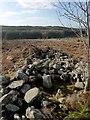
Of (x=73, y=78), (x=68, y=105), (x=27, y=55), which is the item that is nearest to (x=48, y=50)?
(x=27, y=55)

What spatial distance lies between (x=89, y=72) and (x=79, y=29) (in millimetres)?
1437

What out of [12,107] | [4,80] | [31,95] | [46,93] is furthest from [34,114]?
[4,80]

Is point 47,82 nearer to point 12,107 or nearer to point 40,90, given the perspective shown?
point 40,90

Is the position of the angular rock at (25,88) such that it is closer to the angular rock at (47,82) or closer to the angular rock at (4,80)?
the angular rock at (47,82)

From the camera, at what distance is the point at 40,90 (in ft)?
30.7

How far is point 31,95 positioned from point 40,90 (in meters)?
0.64

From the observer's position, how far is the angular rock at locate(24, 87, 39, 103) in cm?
867

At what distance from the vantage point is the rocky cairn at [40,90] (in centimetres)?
810

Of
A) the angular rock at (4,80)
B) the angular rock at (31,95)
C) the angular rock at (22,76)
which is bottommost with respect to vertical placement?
the angular rock at (31,95)

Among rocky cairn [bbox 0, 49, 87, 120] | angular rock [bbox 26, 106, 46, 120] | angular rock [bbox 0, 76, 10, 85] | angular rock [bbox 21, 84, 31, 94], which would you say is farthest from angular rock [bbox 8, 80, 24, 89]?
angular rock [bbox 26, 106, 46, 120]

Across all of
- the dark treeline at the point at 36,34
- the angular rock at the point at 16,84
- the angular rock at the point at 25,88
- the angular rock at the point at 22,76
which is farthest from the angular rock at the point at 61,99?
the dark treeline at the point at 36,34

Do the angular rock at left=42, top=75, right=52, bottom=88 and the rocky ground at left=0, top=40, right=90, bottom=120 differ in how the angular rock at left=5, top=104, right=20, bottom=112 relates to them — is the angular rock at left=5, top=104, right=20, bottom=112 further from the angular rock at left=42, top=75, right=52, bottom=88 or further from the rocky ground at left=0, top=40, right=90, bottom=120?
the angular rock at left=42, top=75, right=52, bottom=88

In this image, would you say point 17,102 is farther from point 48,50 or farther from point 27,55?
point 48,50

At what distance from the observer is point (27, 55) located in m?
14.4
